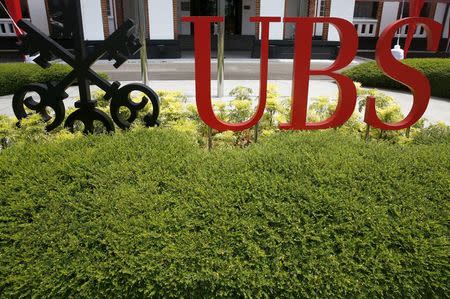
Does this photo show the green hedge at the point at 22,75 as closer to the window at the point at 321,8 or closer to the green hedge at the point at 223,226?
the green hedge at the point at 223,226

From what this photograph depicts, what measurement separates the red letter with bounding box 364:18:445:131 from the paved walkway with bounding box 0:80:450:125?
2630 mm

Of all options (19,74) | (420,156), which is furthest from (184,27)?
Answer: (420,156)

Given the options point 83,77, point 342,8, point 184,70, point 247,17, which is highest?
point 342,8

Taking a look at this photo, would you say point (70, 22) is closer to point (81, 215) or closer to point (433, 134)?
point (81, 215)

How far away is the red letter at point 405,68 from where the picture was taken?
13.1ft

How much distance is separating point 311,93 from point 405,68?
232 inches

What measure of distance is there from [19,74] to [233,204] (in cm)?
937

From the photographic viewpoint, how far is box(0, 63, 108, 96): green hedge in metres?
9.70

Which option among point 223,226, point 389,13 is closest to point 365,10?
point 389,13

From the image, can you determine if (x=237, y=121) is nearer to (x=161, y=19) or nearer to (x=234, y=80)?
(x=234, y=80)

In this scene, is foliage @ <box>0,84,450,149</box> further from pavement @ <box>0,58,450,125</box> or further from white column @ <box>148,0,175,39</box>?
white column @ <box>148,0,175,39</box>

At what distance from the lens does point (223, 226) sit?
2.57m

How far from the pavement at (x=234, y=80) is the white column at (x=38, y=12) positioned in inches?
197

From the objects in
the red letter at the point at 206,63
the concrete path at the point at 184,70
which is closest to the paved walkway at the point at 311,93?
the concrete path at the point at 184,70
